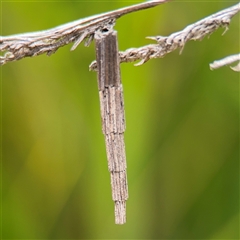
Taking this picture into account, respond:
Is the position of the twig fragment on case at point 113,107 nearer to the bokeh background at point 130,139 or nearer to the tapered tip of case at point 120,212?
the tapered tip of case at point 120,212

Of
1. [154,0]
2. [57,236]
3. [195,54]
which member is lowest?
[57,236]

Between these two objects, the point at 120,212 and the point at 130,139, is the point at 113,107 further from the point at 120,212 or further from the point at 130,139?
the point at 130,139

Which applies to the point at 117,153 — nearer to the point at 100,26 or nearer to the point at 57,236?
the point at 100,26

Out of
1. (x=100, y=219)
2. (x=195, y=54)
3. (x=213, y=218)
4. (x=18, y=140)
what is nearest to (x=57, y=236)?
(x=100, y=219)

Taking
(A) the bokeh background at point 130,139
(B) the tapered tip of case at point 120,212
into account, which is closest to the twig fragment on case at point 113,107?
(B) the tapered tip of case at point 120,212

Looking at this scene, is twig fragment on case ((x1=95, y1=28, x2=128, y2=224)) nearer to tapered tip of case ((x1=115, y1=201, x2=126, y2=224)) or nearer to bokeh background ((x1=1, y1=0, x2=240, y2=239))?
tapered tip of case ((x1=115, y1=201, x2=126, y2=224))

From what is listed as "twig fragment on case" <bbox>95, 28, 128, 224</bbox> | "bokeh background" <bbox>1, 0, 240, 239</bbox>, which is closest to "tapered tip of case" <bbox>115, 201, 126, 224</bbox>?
"twig fragment on case" <bbox>95, 28, 128, 224</bbox>

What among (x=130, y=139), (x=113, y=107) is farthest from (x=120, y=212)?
(x=130, y=139)

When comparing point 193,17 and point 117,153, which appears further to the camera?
point 193,17
